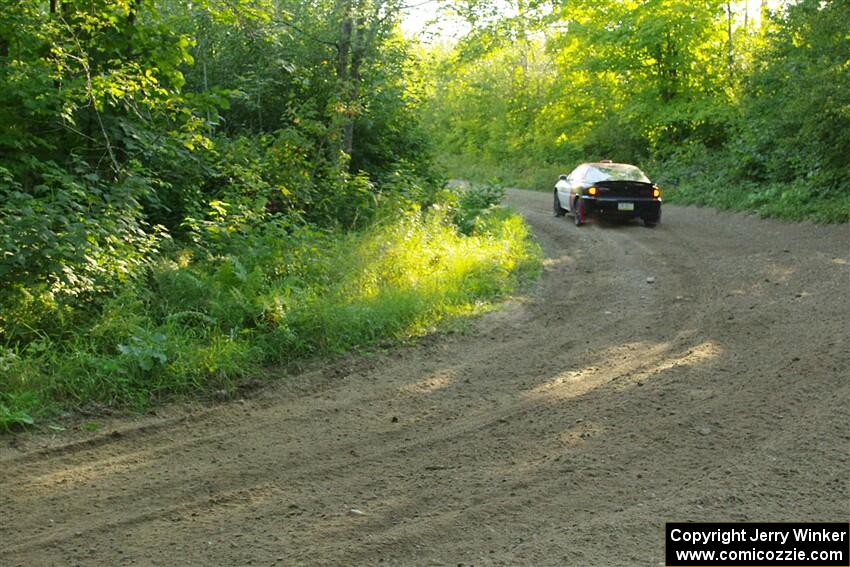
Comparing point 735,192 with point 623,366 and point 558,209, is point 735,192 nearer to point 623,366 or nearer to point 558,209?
point 558,209

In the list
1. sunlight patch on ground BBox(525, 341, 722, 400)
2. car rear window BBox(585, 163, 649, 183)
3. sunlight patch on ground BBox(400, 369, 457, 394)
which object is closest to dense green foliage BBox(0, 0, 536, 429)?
sunlight patch on ground BBox(400, 369, 457, 394)

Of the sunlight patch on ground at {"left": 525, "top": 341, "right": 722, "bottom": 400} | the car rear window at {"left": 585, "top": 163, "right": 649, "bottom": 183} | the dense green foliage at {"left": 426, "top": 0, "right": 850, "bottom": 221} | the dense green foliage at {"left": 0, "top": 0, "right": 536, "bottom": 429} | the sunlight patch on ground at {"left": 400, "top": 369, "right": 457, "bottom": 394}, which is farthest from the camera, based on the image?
the car rear window at {"left": 585, "top": 163, "right": 649, "bottom": 183}

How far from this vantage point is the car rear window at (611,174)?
18.9m

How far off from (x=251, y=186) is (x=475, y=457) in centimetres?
712

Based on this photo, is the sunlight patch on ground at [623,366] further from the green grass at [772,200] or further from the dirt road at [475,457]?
the green grass at [772,200]

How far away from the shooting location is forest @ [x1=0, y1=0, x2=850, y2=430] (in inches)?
287

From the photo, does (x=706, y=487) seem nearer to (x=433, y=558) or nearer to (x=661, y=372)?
(x=433, y=558)

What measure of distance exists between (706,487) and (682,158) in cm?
2474

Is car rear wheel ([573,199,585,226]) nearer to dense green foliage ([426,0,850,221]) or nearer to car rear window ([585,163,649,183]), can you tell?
car rear window ([585,163,649,183])

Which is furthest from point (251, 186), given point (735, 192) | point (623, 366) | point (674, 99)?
point (674, 99)

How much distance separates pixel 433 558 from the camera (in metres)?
3.96

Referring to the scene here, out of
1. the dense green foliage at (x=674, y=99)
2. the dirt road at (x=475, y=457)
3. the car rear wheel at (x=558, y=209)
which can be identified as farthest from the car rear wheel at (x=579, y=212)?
the dirt road at (x=475, y=457)
